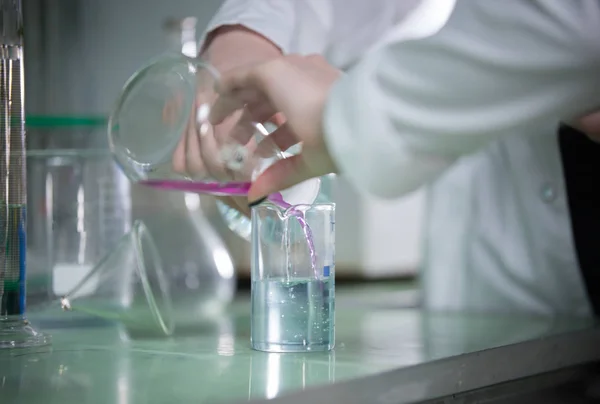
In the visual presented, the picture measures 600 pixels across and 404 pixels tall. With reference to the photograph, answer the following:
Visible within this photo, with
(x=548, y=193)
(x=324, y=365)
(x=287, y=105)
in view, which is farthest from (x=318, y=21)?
(x=324, y=365)

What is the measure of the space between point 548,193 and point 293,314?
68 centimetres

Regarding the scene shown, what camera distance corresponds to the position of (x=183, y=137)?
93 cm

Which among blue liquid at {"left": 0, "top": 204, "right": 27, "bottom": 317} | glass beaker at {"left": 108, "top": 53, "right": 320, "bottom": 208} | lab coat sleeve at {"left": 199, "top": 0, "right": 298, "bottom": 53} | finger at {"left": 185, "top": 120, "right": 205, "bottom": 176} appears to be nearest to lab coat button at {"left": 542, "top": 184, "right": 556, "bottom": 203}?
lab coat sleeve at {"left": 199, "top": 0, "right": 298, "bottom": 53}

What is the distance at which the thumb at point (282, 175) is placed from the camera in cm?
85

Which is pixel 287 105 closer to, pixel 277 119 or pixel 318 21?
pixel 277 119

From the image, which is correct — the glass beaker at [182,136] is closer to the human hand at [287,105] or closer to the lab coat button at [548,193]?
the human hand at [287,105]

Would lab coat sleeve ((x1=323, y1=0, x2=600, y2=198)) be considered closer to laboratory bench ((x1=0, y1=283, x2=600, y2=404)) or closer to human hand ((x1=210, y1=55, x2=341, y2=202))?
human hand ((x1=210, y1=55, x2=341, y2=202))

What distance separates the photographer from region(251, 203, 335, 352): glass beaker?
0.92m

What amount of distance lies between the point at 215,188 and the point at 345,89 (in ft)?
0.73

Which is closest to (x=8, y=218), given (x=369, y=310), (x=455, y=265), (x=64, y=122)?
(x=64, y=122)

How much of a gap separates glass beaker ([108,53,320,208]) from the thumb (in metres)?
0.05

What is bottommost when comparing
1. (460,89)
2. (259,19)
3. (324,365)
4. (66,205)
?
(324,365)

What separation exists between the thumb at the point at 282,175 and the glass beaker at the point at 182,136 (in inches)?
1.8

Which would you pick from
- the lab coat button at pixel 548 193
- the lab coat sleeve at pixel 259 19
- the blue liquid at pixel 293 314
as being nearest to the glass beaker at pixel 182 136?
the blue liquid at pixel 293 314
